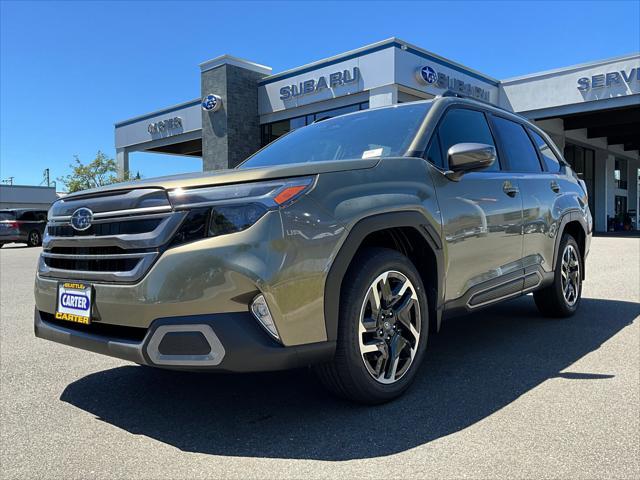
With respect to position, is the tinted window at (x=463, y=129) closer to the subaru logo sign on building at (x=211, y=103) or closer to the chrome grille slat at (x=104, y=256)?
the chrome grille slat at (x=104, y=256)

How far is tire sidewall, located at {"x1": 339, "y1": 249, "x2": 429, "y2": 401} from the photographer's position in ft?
9.03

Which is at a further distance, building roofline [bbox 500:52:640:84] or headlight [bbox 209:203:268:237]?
building roofline [bbox 500:52:640:84]

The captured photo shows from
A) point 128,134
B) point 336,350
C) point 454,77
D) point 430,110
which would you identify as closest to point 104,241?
point 336,350

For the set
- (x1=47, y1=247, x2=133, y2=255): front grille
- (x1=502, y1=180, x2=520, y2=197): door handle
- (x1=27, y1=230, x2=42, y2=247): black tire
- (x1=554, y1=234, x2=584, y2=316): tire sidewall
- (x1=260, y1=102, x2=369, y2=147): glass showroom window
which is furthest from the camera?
(x1=27, y1=230, x2=42, y2=247): black tire

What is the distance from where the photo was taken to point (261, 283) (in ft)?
7.96

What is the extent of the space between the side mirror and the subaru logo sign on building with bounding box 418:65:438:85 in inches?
673

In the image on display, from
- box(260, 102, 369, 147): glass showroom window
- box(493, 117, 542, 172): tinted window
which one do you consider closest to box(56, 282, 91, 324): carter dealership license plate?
box(493, 117, 542, 172): tinted window

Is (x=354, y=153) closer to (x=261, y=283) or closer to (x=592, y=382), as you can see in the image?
(x=261, y=283)

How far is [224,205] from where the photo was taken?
2529 millimetres

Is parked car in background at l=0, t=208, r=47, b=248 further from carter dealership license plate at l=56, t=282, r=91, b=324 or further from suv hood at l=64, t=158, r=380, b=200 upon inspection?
suv hood at l=64, t=158, r=380, b=200

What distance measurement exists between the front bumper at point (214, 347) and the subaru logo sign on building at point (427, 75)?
18.5 metres

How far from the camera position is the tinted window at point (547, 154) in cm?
524

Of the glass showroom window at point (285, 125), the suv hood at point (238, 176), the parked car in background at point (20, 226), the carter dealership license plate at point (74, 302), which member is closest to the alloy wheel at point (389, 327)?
the suv hood at point (238, 176)

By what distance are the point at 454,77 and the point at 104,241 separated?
20732mm
